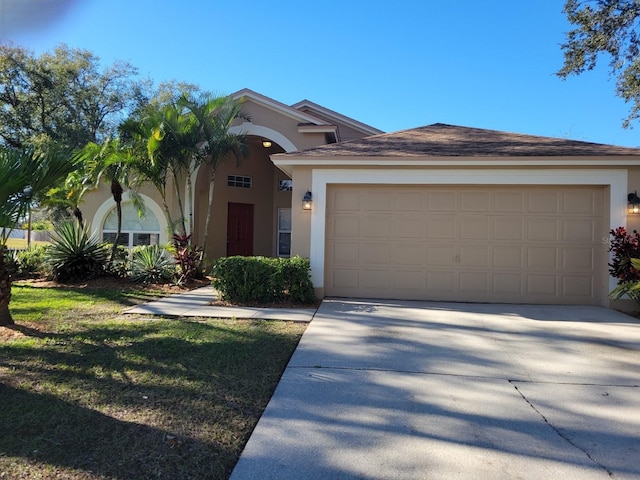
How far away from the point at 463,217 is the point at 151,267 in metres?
7.72

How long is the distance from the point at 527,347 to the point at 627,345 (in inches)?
57.1

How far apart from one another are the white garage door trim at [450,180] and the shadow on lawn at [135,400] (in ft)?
11.6

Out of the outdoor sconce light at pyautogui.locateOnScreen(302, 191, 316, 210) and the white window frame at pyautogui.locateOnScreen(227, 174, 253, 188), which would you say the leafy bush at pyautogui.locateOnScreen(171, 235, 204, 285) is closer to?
the outdoor sconce light at pyautogui.locateOnScreen(302, 191, 316, 210)

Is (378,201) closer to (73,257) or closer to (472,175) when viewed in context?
(472,175)

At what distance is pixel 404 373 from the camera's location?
4.77 meters

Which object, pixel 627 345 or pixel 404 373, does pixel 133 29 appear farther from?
pixel 627 345

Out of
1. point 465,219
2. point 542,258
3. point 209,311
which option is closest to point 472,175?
point 465,219

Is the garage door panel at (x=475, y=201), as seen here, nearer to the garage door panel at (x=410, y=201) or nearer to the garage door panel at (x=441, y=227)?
the garage door panel at (x=441, y=227)

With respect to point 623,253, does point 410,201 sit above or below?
above

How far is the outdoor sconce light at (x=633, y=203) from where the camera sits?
331 inches

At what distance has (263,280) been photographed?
8344 millimetres

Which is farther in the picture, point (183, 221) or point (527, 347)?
point (183, 221)

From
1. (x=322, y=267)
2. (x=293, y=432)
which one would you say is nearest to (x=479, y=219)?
(x=322, y=267)

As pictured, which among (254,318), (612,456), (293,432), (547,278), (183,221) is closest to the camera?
(612,456)
